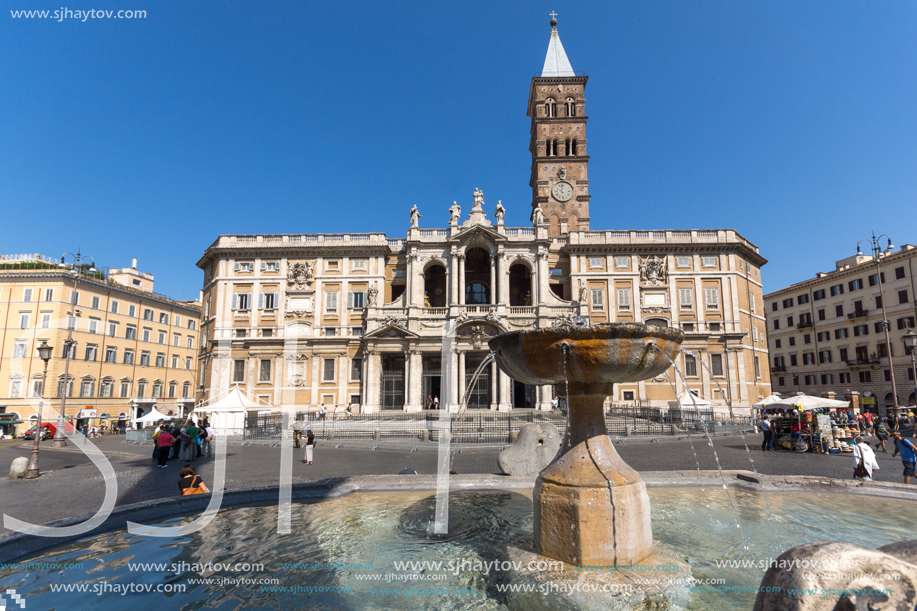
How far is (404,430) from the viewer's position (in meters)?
21.9

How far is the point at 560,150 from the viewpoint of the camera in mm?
44938

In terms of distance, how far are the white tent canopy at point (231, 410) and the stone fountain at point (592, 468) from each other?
1928 cm

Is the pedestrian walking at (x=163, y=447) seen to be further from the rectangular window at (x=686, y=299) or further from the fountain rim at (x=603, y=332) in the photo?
the rectangular window at (x=686, y=299)

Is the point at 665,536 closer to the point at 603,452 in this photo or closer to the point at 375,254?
the point at 603,452

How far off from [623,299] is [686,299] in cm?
486

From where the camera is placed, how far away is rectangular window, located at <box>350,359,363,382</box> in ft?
115

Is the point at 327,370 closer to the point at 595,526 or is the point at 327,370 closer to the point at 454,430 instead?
the point at 454,430

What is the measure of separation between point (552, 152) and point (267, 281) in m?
28.6

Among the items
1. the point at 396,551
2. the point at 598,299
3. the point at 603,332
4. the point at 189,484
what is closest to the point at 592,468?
the point at 603,332

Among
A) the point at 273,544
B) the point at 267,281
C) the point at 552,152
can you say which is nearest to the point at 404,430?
the point at 273,544

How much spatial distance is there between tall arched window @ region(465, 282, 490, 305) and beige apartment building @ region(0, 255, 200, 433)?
2771 centimetres

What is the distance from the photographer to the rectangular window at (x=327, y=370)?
35.3 m

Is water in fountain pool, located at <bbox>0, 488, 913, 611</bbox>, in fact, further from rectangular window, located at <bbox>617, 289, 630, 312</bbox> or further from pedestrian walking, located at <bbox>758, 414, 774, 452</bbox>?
rectangular window, located at <bbox>617, 289, 630, 312</bbox>

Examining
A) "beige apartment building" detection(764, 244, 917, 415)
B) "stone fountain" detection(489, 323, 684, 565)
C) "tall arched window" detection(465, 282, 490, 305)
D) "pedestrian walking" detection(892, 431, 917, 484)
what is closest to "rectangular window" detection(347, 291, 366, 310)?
"tall arched window" detection(465, 282, 490, 305)
